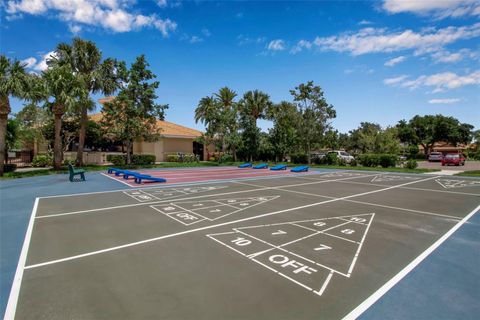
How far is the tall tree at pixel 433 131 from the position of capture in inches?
2152

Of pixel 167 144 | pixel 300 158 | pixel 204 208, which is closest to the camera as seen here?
pixel 204 208

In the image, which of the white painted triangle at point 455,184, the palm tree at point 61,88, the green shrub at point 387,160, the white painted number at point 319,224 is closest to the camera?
the white painted number at point 319,224

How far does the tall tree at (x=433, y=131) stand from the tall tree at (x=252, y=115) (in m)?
38.8

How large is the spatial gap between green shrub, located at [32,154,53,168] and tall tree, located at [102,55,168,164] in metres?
6.30

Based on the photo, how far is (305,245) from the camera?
562cm

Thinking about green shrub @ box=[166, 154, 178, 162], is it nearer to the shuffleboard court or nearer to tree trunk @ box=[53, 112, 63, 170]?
tree trunk @ box=[53, 112, 63, 170]

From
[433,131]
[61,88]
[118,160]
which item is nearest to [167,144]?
[118,160]

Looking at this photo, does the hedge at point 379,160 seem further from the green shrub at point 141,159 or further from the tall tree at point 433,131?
the tall tree at point 433,131

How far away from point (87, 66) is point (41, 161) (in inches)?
404

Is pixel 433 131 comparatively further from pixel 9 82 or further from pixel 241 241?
pixel 9 82

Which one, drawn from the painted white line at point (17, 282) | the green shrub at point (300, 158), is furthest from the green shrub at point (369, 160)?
the painted white line at point (17, 282)

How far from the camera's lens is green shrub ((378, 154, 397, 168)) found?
87.1 ft

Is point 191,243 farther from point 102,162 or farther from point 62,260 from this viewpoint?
point 102,162

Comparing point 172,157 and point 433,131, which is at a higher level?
point 433,131
